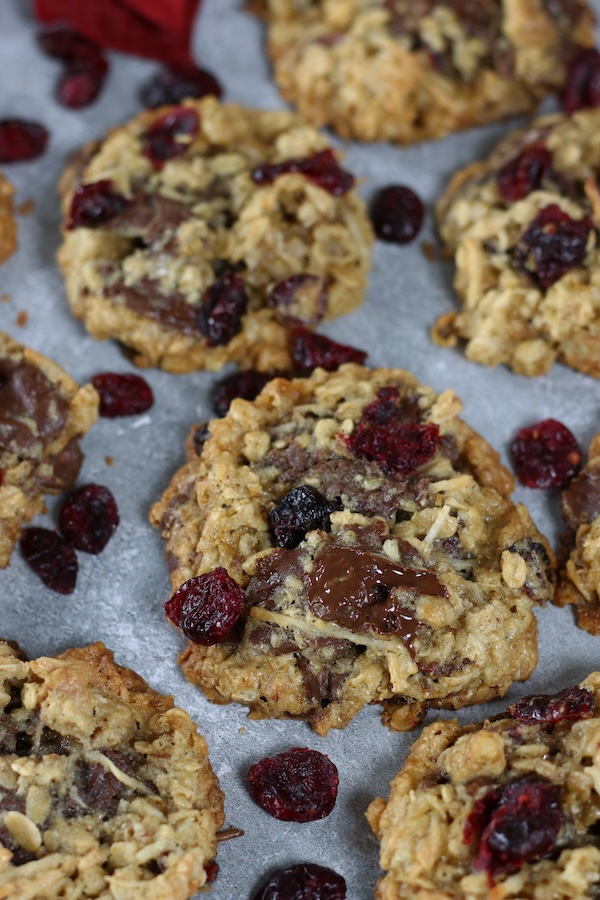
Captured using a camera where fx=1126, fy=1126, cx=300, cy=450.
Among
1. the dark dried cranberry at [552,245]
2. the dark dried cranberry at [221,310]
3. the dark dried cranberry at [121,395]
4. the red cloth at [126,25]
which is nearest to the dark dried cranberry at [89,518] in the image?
the dark dried cranberry at [121,395]

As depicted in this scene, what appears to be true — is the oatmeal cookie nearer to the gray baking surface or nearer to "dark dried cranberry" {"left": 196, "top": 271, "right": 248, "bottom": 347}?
the gray baking surface

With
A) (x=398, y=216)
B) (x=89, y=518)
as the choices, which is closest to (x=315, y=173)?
(x=398, y=216)

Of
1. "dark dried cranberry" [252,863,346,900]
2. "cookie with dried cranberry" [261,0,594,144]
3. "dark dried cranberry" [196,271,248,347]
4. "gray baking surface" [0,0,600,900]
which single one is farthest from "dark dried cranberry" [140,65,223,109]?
"dark dried cranberry" [252,863,346,900]

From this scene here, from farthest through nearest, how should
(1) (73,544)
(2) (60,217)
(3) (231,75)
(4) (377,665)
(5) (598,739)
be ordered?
(3) (231,75)
(2) (60,217)
(1) (73,544)
(4) (377,665)
(5) (598,739)

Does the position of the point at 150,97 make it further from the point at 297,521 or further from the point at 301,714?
the point at 301,714

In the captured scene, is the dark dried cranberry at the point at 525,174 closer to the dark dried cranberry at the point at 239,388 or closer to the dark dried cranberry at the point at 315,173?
the dark dried cranberry at the point at 315,173

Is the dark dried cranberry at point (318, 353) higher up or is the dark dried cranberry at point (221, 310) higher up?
the dark dried cranberry at point (221, 310)

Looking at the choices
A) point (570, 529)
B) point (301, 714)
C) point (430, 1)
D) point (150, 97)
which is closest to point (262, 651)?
point (301, 714)
